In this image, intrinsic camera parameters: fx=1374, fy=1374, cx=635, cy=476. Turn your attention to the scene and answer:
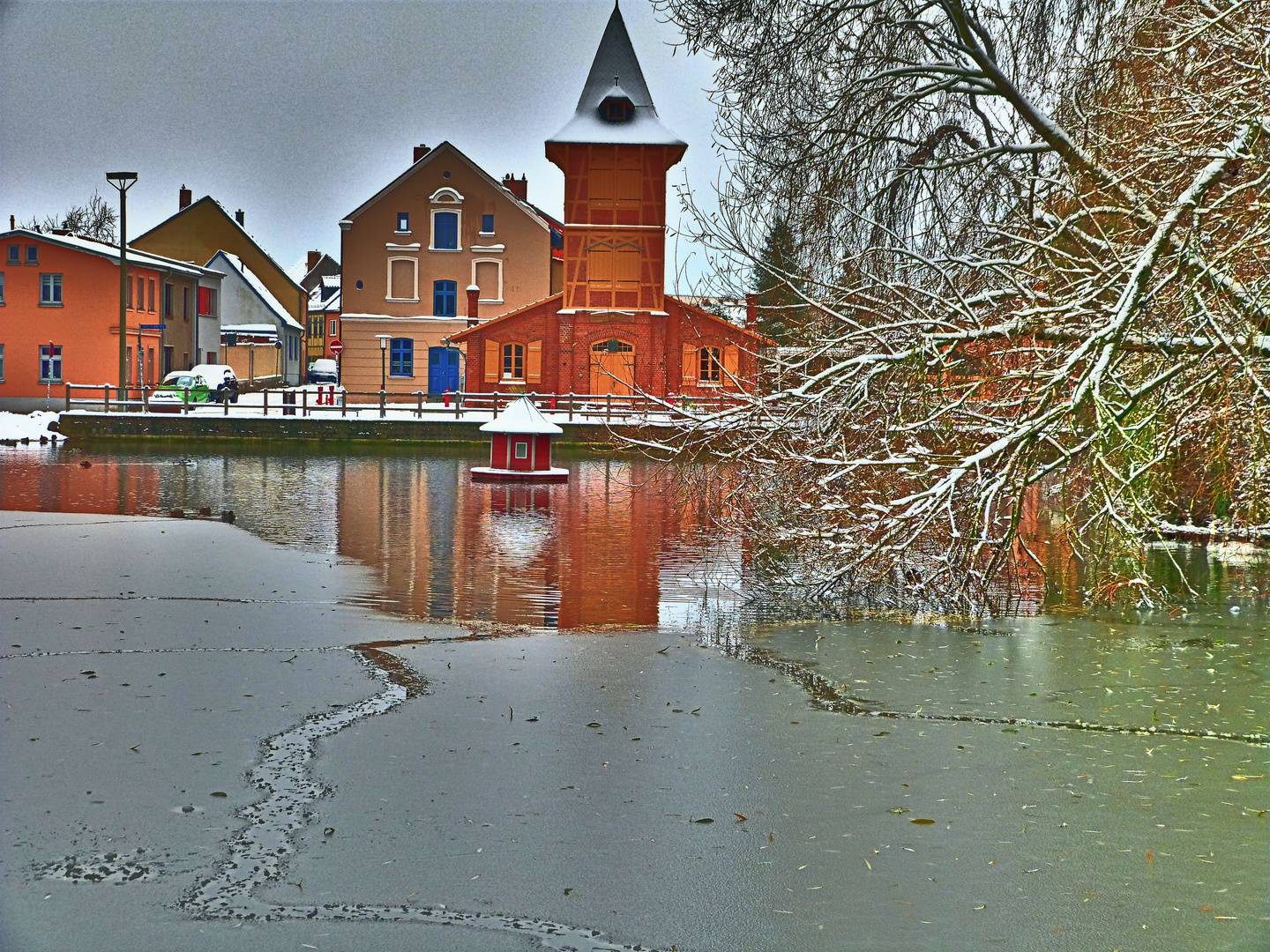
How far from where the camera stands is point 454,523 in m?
21.2

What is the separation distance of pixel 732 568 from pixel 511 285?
150ft

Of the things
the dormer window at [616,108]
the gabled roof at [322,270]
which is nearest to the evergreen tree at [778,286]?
the dormer window at [616,108]

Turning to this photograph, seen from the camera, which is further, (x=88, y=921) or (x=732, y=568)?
(x=732, y=568)

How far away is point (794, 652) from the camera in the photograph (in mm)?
10773

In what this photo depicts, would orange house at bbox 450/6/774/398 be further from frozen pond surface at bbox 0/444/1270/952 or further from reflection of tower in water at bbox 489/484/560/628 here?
frozen pond surface at bbox 0/444/1270/952

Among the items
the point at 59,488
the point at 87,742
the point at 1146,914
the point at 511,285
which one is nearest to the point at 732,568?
the point at 87,742

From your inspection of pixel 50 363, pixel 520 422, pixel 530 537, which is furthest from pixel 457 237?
pixel 530 537

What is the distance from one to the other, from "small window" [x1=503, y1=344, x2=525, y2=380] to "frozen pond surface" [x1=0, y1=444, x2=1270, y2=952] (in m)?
42.7

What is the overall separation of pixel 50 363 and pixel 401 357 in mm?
14241

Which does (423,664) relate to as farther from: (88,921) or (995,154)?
(995,154)

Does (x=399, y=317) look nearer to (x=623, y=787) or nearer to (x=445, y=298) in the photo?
(x=445, y=298)

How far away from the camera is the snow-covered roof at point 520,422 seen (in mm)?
29891

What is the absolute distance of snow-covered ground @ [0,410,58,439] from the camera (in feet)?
134

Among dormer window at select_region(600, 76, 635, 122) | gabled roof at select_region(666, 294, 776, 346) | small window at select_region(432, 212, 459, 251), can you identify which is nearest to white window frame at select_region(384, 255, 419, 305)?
small window at select_region(432, 212, 459, 251)
